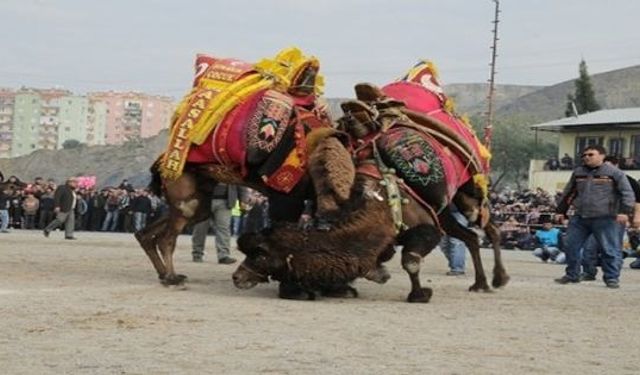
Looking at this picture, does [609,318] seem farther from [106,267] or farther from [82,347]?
[106,267]

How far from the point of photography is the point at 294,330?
766 cm

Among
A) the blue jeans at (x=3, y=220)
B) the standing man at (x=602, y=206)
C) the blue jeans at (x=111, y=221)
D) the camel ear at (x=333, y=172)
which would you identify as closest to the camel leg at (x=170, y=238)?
the camel ear at (x=333, y=172)

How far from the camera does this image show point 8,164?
105 metres

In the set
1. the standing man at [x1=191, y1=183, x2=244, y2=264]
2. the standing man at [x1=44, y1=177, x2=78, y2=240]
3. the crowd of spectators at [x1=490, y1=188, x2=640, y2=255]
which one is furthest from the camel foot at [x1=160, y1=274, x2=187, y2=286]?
the crowd of spectators at [x1=490, y1=188, x2=640, y2=255]

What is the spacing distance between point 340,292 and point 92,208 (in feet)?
83.6

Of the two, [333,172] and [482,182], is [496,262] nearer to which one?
[482,182]

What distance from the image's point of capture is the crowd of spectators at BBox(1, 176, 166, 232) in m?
32.7

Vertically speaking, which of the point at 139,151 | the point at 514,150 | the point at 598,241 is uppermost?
the point at 514,150

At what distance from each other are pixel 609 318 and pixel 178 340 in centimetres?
432

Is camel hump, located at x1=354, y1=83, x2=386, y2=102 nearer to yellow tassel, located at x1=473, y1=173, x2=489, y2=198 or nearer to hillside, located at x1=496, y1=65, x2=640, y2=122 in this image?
yellow tassel, located at x1=473, y1=173, x2=489, y2=198

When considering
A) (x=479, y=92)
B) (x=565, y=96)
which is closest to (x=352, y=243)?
(x=565, y=96)

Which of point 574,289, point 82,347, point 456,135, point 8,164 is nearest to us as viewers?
point 82,347

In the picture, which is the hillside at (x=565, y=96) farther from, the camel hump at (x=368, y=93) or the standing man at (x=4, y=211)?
the camel hump at (x=368, y=93)

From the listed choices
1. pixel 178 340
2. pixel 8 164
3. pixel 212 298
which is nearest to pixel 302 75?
pixel 212 298
